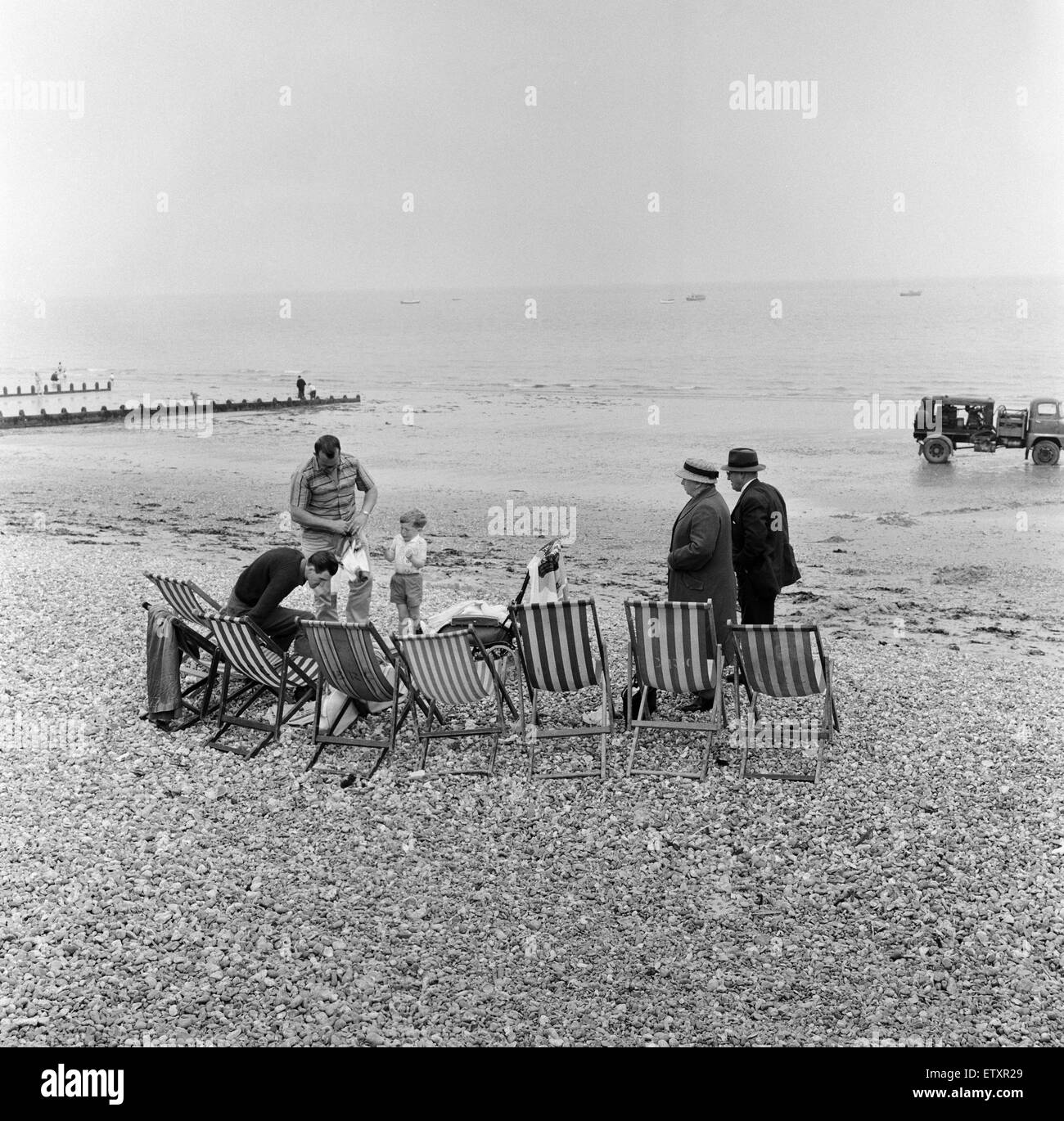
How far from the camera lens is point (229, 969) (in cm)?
455

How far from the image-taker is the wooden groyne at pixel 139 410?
35531 mm

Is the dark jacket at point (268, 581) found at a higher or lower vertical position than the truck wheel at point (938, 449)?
lower

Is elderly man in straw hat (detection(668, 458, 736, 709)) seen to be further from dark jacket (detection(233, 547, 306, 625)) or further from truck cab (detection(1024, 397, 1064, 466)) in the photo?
truck cab (detection(1024, 397, 1064, 466))

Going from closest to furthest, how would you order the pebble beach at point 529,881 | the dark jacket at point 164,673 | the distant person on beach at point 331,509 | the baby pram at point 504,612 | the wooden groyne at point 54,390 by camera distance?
the pebble beach at point 529,881
the dark jacket at point 164,673
the baby pram at point 504,612
the distant person on beach at point 331,509
the wooden groyne at point 54,390

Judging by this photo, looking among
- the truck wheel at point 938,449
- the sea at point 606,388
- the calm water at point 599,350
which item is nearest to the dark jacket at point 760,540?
the sea at point 606,388

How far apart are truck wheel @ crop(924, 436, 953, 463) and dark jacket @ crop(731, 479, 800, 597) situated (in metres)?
19.8

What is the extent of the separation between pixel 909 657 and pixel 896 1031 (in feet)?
18.3

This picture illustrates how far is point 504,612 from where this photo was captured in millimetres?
8539

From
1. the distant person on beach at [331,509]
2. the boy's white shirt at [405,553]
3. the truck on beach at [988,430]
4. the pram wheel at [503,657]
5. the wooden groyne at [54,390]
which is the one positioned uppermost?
the wooden groyne at [54,390]

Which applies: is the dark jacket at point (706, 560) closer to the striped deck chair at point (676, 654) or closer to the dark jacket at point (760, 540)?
the dark jacket at point (760, 540)

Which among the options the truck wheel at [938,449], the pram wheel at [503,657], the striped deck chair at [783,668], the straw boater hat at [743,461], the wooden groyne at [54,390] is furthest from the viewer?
the wooden groyne at [54,390]

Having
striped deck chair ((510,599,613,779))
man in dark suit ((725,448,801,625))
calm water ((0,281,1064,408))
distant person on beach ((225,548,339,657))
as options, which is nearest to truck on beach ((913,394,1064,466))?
man in dark suit ((725,448,801,625))

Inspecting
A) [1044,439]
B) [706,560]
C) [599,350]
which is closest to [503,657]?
[706,560]

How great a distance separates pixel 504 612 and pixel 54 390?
53.2 m
